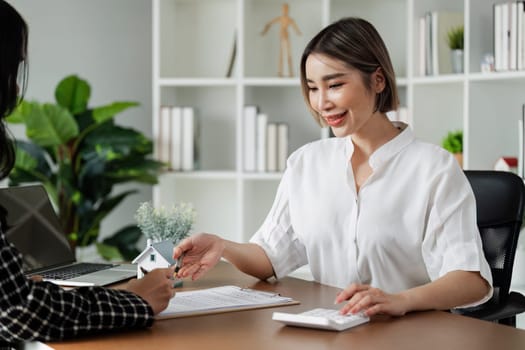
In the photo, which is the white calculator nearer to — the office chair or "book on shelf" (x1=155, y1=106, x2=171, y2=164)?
the office chair

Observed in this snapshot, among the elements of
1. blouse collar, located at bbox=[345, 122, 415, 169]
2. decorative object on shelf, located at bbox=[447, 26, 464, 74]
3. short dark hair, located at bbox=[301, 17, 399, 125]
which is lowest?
blouse collar, located at bbox=[345, 122, 415, 169]

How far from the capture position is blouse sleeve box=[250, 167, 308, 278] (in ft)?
6.82

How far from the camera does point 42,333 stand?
4.64 ft

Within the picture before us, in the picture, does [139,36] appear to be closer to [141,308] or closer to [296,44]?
[296,44]

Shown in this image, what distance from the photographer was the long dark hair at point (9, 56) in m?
1.41

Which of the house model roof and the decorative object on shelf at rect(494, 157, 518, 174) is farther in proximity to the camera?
the decorative object on shelf at rect(494, 157, 518, 174)

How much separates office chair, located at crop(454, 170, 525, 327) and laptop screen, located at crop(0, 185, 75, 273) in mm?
1155

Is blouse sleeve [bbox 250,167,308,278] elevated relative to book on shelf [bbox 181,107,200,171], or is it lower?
lower

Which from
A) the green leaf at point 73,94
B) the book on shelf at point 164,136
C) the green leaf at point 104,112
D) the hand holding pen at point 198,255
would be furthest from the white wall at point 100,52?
the hand holding pen at point 198,255

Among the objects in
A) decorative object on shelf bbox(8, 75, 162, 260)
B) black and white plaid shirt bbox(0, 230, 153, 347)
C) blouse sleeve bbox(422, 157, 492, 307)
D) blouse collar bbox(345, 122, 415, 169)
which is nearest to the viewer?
black and white plaid shirt bbox(0, 230, 153, 347)

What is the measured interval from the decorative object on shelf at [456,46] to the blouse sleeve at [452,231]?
175cm

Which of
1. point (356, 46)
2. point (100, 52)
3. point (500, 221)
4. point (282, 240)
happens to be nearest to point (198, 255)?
point (282, 240)

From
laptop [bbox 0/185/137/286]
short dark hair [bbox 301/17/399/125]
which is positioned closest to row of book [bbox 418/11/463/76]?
short dark hair [bbox 301/17/399/125]

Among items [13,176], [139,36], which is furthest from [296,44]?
[13,176]
